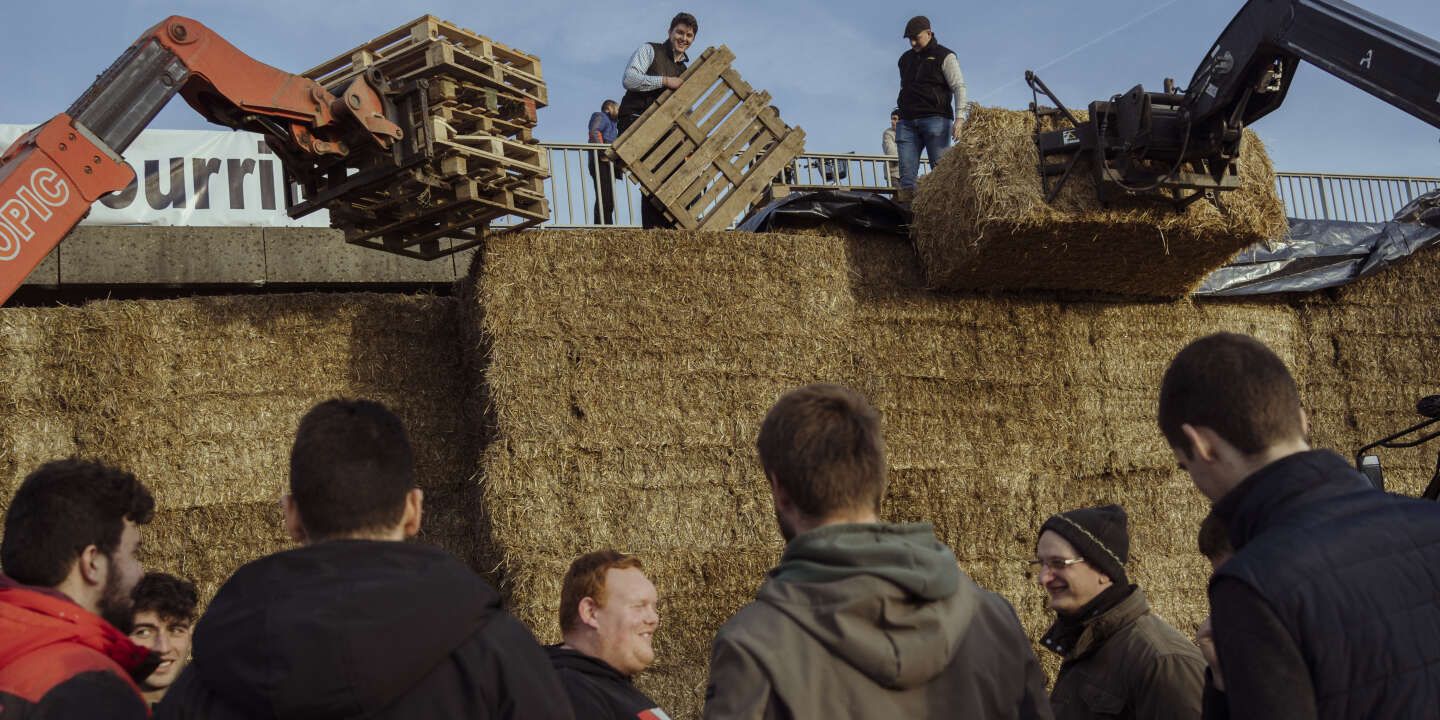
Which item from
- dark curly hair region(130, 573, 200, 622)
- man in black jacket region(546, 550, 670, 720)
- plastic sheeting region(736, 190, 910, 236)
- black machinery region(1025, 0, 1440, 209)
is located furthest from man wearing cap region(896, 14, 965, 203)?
dark curly hair region(130, 573, 200, 622)

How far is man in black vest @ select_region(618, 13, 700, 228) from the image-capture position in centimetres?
1022

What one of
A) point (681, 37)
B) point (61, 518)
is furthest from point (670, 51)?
point (61, 518)

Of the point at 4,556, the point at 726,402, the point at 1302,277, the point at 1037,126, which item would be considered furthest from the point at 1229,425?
the point at 1302,277

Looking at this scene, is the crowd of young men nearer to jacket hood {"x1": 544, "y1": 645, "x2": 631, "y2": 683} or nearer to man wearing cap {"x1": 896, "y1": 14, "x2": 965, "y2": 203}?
jacket hood {"x1": 544, "y1": 645, "x2": 631, "y2": 683}

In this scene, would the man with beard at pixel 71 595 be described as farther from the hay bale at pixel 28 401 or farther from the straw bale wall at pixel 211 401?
the hay bale at pixel 28 401

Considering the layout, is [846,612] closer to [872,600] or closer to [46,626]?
[872,600]

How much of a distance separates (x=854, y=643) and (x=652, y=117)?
24.1ft

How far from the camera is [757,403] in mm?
9070

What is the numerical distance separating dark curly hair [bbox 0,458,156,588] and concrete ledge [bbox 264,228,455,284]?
7780mm

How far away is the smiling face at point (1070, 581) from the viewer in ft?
16.6

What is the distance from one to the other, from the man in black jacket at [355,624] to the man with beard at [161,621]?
7.23 ft

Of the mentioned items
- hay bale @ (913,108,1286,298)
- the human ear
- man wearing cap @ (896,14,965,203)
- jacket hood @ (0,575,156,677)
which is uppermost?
man wearing cap @ (896,14,965,203)

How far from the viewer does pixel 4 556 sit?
132 inches

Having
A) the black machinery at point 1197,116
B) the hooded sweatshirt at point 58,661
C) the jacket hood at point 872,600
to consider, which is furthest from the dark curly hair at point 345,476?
the black machinery at point 1197,116
